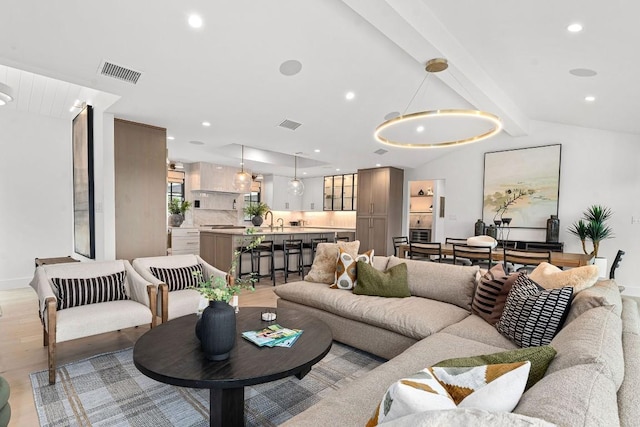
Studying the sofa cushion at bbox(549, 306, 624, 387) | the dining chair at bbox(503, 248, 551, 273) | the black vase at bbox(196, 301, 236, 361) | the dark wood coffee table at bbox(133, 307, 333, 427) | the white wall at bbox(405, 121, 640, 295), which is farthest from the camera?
the white wall at bbox(405, 121, 640, 295)

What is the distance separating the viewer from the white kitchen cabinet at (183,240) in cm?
801

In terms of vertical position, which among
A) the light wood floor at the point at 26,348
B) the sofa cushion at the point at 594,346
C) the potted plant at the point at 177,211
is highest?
the potted plant at the point at 177,211

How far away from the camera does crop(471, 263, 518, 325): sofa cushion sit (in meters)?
2.54

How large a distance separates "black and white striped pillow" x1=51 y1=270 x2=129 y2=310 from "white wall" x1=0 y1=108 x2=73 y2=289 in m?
3.27

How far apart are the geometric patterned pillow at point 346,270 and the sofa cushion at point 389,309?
0.15m

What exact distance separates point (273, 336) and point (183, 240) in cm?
684

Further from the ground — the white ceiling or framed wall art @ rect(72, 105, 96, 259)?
the white ceiling

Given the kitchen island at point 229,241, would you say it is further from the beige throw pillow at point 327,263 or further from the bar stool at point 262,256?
the beige throw pillow at point 327,263

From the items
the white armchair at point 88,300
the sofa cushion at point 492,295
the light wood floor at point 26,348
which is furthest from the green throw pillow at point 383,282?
the light wood floor at point 26,348

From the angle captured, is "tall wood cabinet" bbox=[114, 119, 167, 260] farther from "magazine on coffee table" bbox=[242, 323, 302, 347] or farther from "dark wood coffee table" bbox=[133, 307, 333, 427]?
"magazine on coffee table" bbox=[242, 323, 302, 347]

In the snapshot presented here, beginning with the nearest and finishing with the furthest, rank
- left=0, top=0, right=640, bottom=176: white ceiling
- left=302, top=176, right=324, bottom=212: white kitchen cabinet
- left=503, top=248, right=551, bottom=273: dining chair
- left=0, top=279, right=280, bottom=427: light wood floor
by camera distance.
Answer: left=0, top=279, right=280, bottom=427: light wood floor, left=0, top=0, right=640, bottom=176: white ceiling, left=503, top=248, right=551, bottom=273: dining chair, left=302, top=176, right=324, bottom=212: white kitchen cabinet

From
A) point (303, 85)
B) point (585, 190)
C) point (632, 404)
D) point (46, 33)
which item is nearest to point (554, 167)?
point (585, 190)

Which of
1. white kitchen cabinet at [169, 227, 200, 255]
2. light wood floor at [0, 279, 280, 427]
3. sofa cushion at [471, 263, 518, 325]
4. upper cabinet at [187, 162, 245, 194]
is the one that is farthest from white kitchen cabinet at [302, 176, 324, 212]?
sofa cushion at [471, 263, 518, 325]

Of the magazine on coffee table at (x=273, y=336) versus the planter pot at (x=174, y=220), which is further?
the planter pot at (x=174, y=220)
